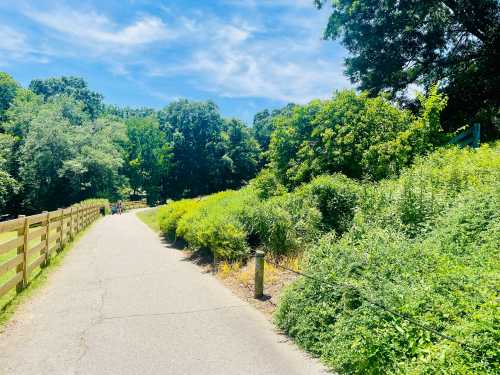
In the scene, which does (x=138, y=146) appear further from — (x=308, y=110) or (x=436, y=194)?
(x=436, y=194)

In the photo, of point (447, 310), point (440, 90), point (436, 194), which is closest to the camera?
point (447, 310)

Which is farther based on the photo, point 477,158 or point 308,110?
point 308,110

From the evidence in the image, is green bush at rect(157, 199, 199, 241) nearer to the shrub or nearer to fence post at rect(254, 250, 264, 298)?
the shrub

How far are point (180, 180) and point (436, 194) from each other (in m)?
65.1

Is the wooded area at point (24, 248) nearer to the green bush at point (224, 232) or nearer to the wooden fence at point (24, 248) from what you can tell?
the wooden fence at point (24, 248)

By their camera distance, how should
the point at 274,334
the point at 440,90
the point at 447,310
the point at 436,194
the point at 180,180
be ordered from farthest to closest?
1. the point at 180,180
2. the point at 440,90
3. the point at 436,194
4. the point at 274,334
5. the point at 447,310

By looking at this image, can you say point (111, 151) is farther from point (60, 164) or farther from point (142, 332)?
point (142, 332)

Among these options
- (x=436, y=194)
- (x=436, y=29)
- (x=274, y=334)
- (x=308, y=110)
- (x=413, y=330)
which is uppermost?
(x=436, y=29)

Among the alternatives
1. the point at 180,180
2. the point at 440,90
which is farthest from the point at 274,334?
the point at 180,180

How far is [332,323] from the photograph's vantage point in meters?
5.21

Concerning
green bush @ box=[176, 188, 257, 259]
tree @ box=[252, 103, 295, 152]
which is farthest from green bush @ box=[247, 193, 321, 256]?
tree @ box=[252, 103, 295, 152]

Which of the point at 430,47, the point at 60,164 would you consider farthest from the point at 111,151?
the point at 430,47

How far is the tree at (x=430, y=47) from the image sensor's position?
18.0 metres

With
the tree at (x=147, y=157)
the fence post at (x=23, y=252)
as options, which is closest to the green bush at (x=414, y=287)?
the fence post at (x=23, y=252)
